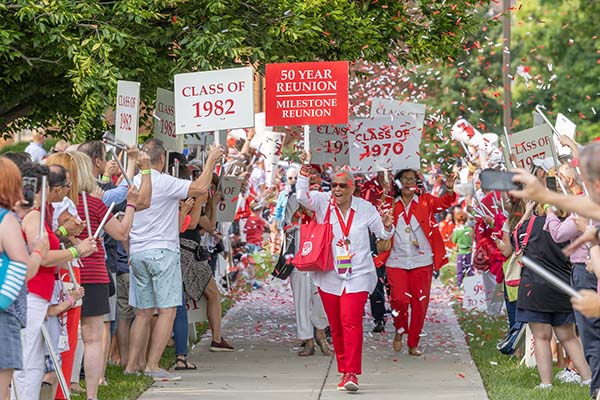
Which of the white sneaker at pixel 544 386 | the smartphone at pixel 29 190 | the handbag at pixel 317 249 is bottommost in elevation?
the white sneaker at pixel 544 386

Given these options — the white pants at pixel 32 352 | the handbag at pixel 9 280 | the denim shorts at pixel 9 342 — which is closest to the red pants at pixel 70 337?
the white pants at pixel 32 352

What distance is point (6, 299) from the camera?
23.2 ft

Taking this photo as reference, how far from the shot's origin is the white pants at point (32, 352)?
8109 mm

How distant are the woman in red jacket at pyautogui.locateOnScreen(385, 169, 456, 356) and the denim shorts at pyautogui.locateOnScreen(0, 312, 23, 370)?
6931 millimetres

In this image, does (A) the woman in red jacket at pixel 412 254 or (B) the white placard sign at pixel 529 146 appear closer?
(B) the white placard sign at pixel 529 146

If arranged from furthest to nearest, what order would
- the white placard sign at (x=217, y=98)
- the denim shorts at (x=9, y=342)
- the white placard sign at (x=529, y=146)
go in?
1. the white placard sign at (x=529, y=146)
2. the white placard sign at (x=217, y=98)
3. the denim shorts at (x=9, y=342)

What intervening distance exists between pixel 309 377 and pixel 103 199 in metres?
2.66

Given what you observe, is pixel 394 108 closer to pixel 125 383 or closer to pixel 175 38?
pixel 175 38

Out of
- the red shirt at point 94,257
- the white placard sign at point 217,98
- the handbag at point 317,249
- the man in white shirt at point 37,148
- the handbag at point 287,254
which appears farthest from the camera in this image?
the man in white shirt at point 37,148

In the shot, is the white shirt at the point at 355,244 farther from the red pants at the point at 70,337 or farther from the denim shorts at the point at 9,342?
the denim shorts at the point at 9,342

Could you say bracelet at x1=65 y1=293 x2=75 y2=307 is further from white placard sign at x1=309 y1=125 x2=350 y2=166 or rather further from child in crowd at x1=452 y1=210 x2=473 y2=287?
child in crowd at x1=452 y1=210 x2=473 y2=287

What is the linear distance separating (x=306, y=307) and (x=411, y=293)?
43.0 inches

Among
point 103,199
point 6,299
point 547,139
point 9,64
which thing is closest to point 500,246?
point 547,139

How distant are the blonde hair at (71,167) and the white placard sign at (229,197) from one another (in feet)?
20.0
